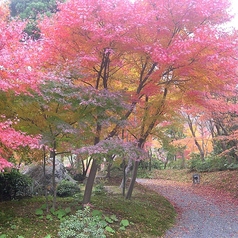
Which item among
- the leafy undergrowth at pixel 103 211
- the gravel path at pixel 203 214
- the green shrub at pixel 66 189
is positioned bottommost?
the gravel path at pixel 203 214

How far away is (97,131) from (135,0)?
4179mm

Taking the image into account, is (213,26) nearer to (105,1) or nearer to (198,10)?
(198,10)

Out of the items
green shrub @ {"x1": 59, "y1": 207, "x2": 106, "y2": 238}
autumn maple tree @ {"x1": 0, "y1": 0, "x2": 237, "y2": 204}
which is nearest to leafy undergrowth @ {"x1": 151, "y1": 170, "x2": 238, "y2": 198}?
autumn maple tree @ {"x1": 0, "y1": 0, "x2": 237, "y2": 204}

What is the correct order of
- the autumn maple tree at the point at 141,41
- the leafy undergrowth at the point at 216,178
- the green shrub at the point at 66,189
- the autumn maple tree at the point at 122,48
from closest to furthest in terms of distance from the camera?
the autumn maple tree at the point at 122,48
the autumn maple tree at the point at 141,41
the green shrub at the point at 66,189
the leafy undergrowth at the point at 216,178

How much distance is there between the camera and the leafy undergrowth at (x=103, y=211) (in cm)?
675

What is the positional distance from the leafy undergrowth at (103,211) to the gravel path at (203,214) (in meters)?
0.59

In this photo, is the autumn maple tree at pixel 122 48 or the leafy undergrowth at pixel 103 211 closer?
the leafy undergrowth at pixel 103 211

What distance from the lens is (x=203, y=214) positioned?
11.8 m

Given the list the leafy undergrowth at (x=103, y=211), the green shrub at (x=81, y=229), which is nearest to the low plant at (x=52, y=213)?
the leafy undergrowth at (x=103, y=211)

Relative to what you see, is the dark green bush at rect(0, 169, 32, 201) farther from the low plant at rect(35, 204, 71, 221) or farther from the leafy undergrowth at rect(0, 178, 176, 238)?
the low plant at rect(35, 204, 71, 221)

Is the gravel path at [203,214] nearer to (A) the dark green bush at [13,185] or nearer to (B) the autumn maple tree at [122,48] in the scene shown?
(B) the autumn maple tree at [122,48]

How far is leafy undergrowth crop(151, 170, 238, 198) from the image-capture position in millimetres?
17719

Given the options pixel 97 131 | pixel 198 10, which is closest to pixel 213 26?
pixel 198 10

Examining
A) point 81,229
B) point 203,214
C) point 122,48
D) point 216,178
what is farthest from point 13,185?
point 216,178
